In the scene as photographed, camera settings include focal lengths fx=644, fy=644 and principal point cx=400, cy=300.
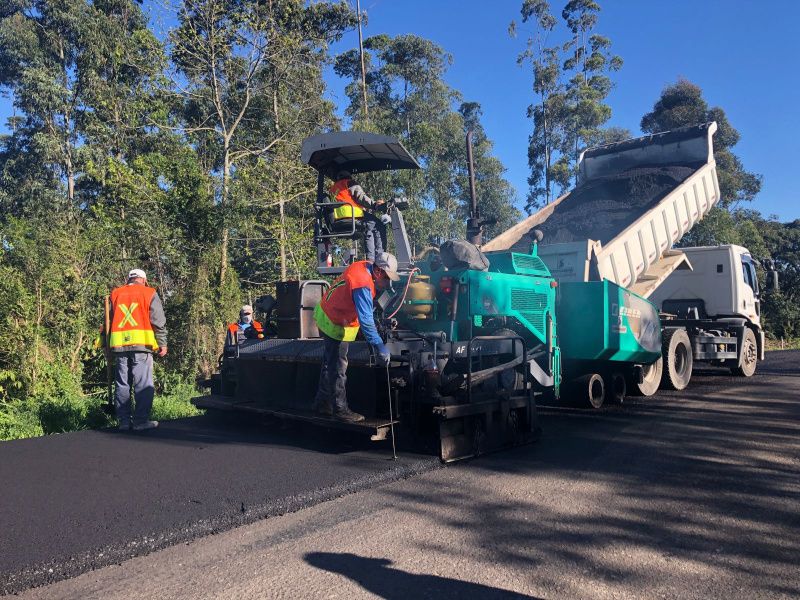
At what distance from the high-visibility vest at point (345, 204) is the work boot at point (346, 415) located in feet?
6.89

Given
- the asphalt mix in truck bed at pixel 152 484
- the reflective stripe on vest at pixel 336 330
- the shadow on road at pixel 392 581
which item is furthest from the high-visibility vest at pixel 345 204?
the shadow on road at pixel 392 581

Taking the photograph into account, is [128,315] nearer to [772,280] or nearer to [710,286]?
[710,286]

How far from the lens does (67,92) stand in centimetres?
2298

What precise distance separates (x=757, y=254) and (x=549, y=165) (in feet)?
36.5

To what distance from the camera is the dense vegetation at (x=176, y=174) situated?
8.69 m

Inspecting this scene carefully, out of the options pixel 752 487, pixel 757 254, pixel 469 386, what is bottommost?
pixel 752 487

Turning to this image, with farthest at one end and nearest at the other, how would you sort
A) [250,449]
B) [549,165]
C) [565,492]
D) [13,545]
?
[549,165] → [250,449] → [565,492] → [13,545]

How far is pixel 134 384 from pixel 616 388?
19.5 feet

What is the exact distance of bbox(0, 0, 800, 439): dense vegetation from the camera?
28.5 feet

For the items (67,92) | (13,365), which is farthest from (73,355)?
(67,92)

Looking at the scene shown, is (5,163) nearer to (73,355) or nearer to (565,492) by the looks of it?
(73,355)

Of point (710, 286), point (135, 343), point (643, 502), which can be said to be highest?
point (710, 286)

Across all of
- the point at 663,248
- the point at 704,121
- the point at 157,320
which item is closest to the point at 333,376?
the point at 157,320

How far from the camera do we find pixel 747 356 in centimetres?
1182
